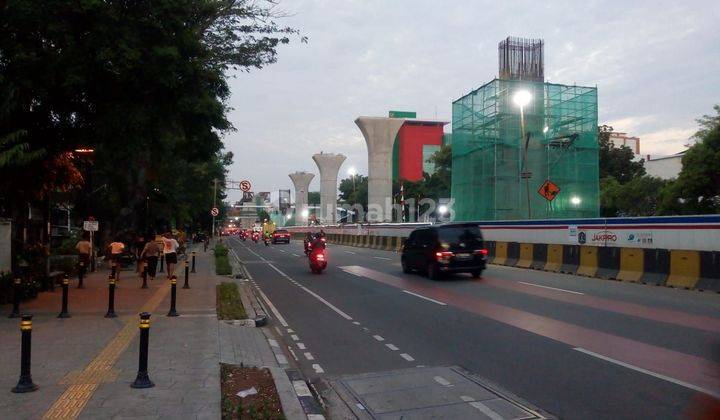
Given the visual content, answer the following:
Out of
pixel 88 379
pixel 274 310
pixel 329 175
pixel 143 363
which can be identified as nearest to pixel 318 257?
pixel 274 310

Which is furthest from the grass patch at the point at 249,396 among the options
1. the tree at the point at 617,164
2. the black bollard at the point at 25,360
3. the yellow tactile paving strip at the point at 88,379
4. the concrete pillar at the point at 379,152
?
the concrete pillar at the point at 379,152

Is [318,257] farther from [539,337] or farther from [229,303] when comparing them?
[539,337]

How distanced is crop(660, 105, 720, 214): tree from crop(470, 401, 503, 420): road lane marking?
118ft

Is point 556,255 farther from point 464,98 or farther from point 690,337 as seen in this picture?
point 464,98

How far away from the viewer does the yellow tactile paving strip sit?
6184 mm

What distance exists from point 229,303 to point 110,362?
6.27 m

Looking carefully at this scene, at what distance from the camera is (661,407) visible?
630 centimetres

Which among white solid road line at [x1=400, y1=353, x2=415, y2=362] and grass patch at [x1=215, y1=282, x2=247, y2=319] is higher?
grass patch at [x1=215, y1=282, x2=247, y2=319]

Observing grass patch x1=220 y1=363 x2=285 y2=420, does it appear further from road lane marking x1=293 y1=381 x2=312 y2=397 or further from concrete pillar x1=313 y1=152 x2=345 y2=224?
concrete pillar x1=313 y1=152 x2=345 y2=224

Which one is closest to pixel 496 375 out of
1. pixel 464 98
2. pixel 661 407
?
pixel 661 407

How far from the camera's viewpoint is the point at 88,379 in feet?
24.3

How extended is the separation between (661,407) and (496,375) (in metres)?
2.01

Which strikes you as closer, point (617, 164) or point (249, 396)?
point (249, 396)

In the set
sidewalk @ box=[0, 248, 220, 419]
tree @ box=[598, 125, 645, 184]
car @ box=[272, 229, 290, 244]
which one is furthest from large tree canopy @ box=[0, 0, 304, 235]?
tree @ box=[598, 125, 645, 184]
